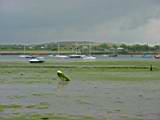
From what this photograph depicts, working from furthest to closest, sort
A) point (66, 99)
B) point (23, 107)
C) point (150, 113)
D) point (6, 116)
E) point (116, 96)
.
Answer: point (116, 96) < point (66, 99) < point (23, 107) < point (150, 113) < point (6, 116)

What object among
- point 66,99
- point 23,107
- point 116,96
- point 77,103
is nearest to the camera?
point 23,107

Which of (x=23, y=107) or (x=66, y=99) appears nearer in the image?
(x=23, y=107)

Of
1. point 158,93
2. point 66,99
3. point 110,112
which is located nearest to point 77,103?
point 66,99

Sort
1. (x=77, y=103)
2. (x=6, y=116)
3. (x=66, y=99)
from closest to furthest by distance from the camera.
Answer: (x=6, y=116), (x=77, y=103), (x=66, y=99)

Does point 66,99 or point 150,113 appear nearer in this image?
point 150,113

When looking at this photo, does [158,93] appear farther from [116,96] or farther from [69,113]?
[69,113]

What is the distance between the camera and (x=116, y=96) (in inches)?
1448

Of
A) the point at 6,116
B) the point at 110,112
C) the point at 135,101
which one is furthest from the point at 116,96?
the point at 6,116

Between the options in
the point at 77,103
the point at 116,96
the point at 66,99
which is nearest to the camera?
the point at 77,103

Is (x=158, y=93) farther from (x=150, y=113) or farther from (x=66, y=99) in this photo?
(x=150, y=113)

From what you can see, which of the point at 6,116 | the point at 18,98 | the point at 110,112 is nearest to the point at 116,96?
the point at 18,98

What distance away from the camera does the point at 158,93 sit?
39250 millimetres

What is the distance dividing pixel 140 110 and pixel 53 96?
1002cm

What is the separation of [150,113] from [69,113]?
175 inches
